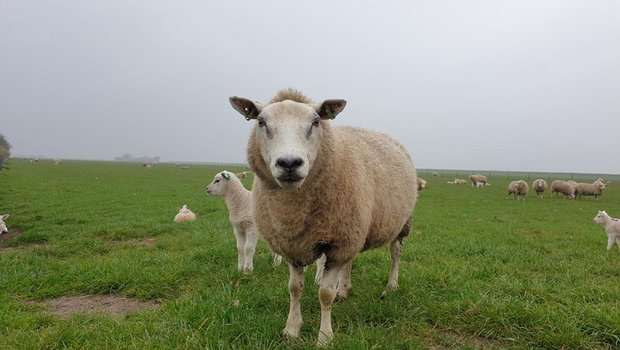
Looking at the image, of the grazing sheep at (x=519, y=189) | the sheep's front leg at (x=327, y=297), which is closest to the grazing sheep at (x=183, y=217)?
the sheep's front leg at (x=327, y=297)

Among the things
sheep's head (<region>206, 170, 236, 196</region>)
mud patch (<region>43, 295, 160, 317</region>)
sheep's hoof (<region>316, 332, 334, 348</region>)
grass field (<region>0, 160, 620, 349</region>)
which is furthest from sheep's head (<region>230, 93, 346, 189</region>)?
sheep's head (<region>206, 170, 236, 196</region>)

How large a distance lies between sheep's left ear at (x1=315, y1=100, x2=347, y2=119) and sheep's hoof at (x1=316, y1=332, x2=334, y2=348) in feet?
7.05

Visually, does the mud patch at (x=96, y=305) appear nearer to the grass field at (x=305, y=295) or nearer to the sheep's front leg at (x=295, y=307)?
the grass field at (x=305, y=295)

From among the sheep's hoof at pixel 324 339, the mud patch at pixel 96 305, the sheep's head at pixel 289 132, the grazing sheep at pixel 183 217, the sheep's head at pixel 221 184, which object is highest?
the sheep's head at pixel 289 132

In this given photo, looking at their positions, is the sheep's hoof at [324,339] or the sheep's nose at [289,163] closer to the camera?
the sheep's nose at [289,163]

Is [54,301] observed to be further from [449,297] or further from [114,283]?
[449,297]

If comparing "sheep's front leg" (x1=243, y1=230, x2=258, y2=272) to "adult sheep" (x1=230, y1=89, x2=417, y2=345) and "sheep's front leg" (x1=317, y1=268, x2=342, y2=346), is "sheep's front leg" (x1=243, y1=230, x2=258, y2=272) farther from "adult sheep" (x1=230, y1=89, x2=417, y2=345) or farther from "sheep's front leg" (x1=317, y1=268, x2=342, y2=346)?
"sheep's front leg" (x1=317, y1=268, x2=342, y2=346)

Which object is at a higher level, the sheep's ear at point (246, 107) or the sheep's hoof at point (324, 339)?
the sheep's ear at point (246, 107)

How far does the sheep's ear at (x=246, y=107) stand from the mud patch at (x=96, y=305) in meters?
2.81

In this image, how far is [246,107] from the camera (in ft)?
13.0

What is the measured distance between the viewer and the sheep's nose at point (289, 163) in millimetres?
3160

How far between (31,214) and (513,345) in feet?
47.3

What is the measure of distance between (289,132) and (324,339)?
199 centimetres

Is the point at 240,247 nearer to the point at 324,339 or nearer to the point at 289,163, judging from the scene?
the point at 324,339
